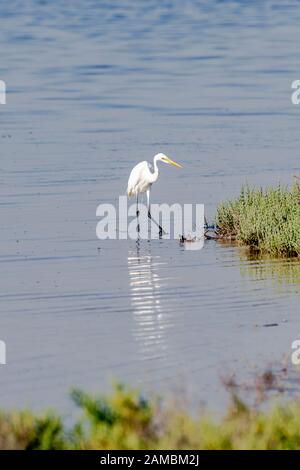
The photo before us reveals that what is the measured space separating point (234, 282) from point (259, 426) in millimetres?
6219

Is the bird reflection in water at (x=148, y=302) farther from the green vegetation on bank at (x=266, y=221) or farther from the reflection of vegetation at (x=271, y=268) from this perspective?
the green vegetation on bank at (x=266, y=221)

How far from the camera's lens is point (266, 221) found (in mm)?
14820

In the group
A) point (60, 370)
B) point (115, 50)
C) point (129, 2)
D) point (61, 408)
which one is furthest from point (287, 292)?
point (129, 2)

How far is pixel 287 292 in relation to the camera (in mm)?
12734

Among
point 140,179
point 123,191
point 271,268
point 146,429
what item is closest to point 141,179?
point 140,179

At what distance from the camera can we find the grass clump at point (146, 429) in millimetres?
6969

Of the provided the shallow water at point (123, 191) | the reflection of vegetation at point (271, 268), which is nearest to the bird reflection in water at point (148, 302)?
the shallow water at point (123, 191)

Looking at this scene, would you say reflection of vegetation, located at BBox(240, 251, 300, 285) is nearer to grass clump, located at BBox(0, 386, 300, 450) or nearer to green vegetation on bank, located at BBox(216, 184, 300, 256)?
green vegetation on bank, located at BBox(216, 184, 300, 256)

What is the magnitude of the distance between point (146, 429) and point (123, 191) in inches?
491

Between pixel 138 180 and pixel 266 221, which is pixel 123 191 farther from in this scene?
pixel 266 221

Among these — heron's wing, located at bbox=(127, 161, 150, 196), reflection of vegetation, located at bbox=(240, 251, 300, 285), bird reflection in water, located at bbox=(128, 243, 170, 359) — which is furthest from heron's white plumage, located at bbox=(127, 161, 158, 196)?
reflection of vegetation, located at bbox=(240, 251, 300, 285)

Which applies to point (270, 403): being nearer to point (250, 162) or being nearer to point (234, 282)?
point (234, 282)

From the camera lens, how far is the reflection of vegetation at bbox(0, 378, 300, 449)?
697 centimetres

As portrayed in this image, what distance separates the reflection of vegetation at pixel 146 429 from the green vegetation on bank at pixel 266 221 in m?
6.87
